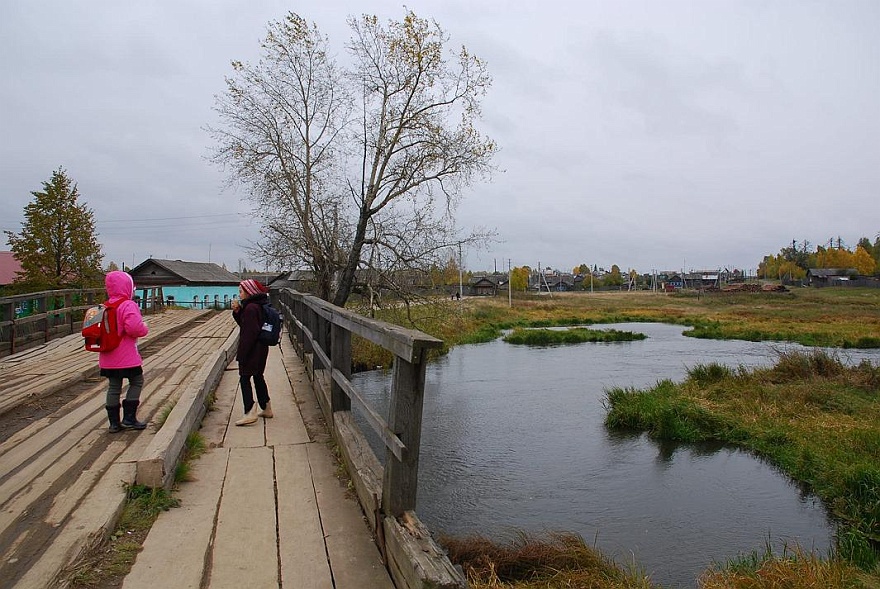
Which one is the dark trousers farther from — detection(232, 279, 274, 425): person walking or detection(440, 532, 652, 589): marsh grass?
detection(440, 532, 652, 589): marsh grass

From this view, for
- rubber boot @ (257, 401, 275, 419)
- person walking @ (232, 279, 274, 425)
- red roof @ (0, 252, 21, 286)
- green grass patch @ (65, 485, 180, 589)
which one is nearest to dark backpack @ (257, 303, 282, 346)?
person walking @ (232, 279, 274, 425)

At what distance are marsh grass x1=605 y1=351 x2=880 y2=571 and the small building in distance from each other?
36419 mm

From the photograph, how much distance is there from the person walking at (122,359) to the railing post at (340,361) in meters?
1.53

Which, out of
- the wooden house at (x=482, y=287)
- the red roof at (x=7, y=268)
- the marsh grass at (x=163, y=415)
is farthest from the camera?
the wooden house at (x=482, y=287)

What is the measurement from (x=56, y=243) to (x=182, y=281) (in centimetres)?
2090

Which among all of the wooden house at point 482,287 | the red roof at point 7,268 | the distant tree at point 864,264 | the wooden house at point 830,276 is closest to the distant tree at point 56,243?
the red roof at point 7,268

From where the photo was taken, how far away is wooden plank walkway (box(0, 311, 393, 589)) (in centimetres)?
296

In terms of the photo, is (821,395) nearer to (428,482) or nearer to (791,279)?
(428,482)

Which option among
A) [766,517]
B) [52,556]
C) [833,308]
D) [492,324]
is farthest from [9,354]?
[833,308]

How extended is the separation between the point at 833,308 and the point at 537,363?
1381 inches

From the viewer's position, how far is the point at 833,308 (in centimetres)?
Answer: 4638

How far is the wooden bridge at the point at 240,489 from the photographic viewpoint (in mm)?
2926

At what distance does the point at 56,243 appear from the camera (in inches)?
1055

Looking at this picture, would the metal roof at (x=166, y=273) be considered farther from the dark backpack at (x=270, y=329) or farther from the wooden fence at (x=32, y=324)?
the dark backpack at (x=270, y=329)
